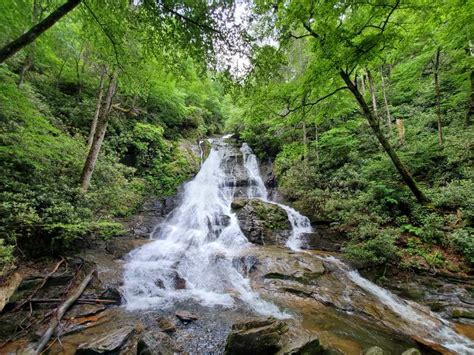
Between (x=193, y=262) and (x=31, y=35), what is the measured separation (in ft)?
21.5

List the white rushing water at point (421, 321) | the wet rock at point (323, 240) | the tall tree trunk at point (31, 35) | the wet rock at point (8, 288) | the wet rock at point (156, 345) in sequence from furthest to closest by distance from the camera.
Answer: the wet rock at point (323, 240) < the white rushing water at point (421, 321) < the wet rock at point (8, 288) < the wet rock at point (156, 345) < the tall tree trunk at point (31, 35)

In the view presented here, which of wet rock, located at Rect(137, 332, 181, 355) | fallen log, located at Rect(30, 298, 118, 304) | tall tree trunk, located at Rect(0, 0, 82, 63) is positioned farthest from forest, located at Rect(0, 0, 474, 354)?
wet rock, located at Rect(137, 332, 181, 355)

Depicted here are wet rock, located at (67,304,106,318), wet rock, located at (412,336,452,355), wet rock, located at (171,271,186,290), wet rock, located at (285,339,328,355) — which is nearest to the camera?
wet rock, located at (285,339,328,355)

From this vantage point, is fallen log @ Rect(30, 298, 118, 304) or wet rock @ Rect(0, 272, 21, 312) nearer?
wet rock @ Rect(0, 272, 21, 312)

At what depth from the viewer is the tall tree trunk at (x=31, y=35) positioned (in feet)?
9.04

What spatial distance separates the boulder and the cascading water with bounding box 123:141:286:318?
14.6 inches

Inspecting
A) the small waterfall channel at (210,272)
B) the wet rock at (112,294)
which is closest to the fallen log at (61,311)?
the wet rock at (112,294)

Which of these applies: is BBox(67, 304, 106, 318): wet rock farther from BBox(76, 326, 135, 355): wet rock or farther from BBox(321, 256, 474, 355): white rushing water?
BBox(321, 256, 474, 355): white rushing water

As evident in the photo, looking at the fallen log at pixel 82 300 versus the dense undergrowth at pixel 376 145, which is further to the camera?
the dense undergrowth at pixel 376 145

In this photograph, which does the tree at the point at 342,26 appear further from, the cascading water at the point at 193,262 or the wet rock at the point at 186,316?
the wet rock at the point at 186,316

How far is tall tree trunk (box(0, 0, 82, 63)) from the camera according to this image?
9.04ft

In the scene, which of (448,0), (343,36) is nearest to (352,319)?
(343,36)

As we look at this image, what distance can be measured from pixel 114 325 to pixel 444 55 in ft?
62.6

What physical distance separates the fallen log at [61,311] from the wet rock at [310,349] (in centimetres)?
364
